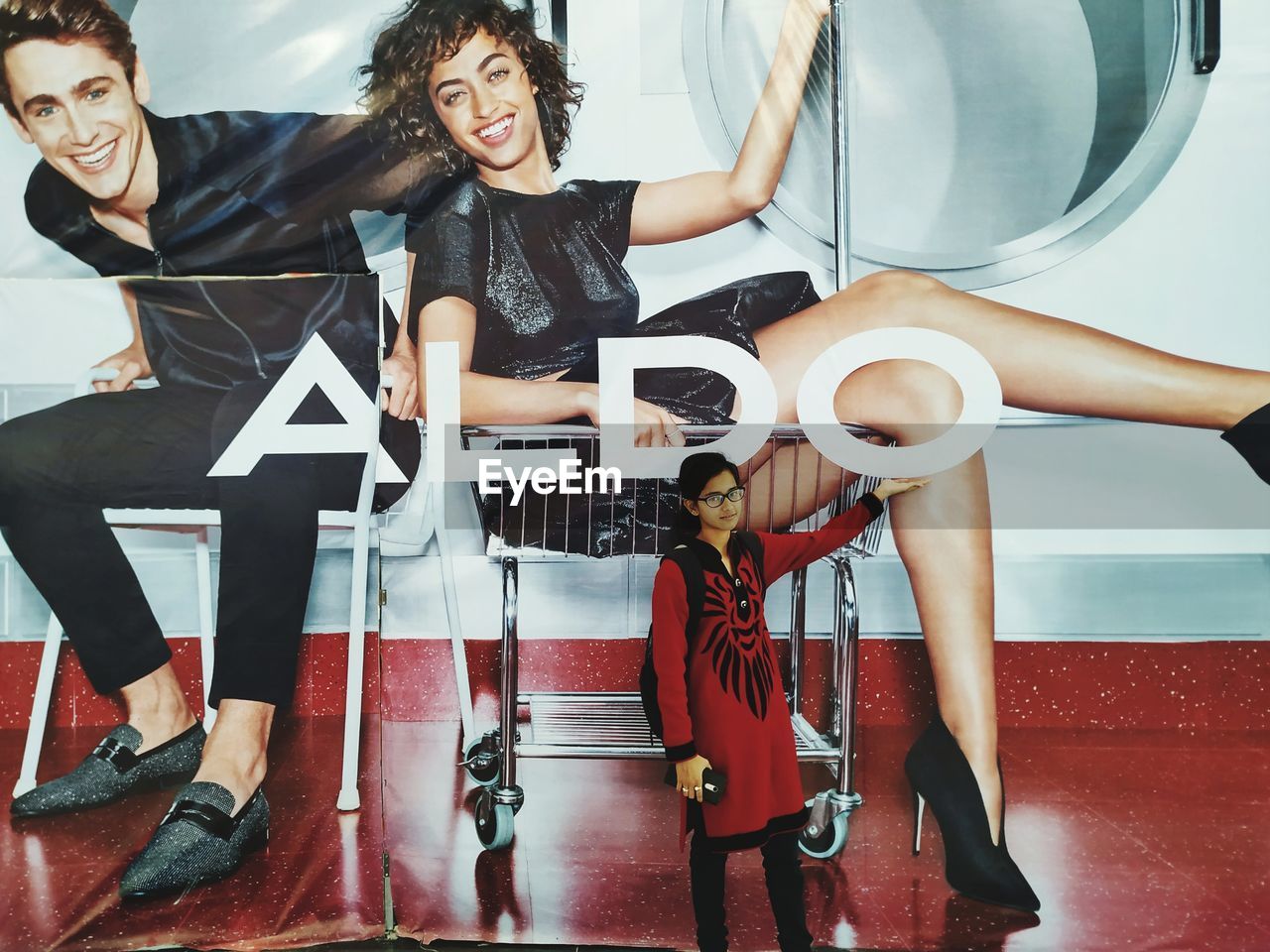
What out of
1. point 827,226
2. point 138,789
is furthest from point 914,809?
point 138,789

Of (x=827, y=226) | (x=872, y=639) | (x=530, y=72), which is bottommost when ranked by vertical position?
(x=872, y=639)

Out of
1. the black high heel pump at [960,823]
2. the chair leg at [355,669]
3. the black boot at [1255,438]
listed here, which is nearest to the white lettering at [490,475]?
the chair leg at [355,669]

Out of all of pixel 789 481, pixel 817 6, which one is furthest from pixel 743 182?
pixel 789 481

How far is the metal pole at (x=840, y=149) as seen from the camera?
6.39ft

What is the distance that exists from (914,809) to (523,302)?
1397 mm

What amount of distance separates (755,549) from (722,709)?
0.31 metres

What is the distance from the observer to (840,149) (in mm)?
1961

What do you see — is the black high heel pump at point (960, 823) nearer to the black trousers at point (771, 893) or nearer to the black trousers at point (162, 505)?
the black trousers at point (771, 893)

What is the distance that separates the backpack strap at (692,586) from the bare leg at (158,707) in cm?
132

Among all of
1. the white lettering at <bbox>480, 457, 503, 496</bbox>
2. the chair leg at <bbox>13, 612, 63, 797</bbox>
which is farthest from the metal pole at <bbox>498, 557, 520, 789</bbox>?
the chair leg at <bbox>13, 612, 63, 797</bbox>

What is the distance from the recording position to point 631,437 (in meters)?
1.96

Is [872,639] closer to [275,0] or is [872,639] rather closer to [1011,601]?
[1011,601]

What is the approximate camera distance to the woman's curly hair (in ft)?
6.45

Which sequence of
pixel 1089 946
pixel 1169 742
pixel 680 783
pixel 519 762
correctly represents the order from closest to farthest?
pixel 680 783 → pixel 1089 946 → pixel 1169 742 → pixel 519 762
